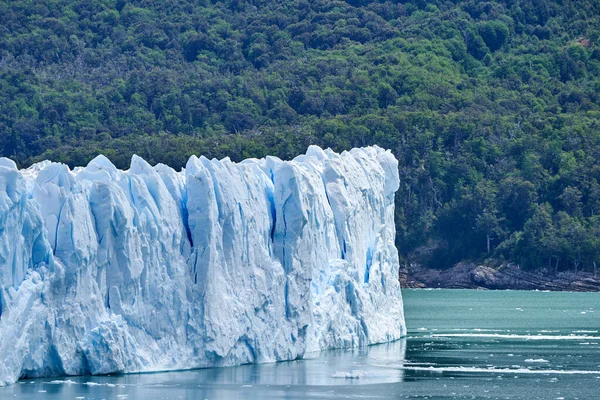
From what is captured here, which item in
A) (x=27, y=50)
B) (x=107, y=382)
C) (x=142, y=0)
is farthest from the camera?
(x=142, y=0)

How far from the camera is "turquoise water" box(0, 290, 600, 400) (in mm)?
23547

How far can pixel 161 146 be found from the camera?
61.0m

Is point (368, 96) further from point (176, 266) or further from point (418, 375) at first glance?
point (176, 266)

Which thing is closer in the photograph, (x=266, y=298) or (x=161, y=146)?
(x=266, y=298)

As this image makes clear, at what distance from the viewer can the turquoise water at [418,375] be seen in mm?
23547

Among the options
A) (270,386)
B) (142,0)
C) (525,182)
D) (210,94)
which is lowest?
(270,386)

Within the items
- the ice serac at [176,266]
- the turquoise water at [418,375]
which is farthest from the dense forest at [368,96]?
the ice serac at [176,266]

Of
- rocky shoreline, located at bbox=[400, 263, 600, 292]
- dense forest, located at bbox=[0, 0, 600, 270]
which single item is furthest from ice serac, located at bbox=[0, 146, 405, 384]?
rocky shoreline, located at bbox=[400, 263, 600, 292]

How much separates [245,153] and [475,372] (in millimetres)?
34707

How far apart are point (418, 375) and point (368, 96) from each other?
46849mm

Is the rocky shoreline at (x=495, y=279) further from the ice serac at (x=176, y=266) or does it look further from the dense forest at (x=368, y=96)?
the ice serac at (x=176, y=266)

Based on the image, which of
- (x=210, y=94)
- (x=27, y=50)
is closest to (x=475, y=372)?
(x=210, y=94)

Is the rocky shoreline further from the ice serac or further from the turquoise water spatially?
the ice serac

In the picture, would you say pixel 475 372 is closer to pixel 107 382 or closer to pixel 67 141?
pixel 107 382
